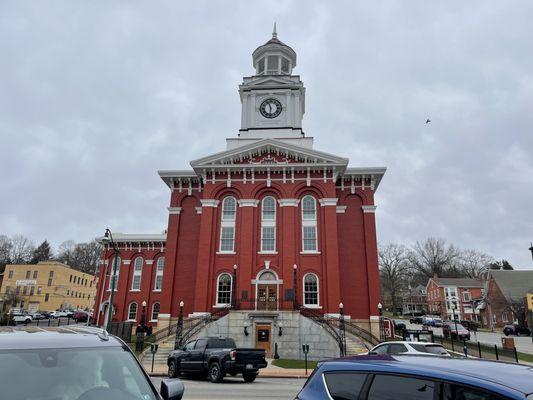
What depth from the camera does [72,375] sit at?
3.68 m

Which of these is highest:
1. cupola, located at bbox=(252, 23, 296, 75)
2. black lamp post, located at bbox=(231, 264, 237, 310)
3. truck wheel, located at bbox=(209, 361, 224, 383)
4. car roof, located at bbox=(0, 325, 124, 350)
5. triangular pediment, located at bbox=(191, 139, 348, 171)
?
cupola, located at bbox=(252, 23, 296, 75)

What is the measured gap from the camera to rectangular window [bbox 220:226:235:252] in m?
33.9

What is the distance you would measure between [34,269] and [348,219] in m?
69.5

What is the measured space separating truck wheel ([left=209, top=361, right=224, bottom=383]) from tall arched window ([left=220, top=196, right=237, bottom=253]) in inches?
680

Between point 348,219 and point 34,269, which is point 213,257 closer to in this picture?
point 348,219

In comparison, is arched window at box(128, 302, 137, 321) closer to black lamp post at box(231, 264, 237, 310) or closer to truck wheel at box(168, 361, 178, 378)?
black lamp post at box(231, 264, 237, 310)

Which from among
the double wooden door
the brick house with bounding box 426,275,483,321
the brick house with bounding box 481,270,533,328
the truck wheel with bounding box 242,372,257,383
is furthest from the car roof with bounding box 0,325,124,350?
the brick house with bounding box 426,275,483,321

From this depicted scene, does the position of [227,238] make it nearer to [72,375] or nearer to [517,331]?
[72,375]

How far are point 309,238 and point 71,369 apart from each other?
30430 millimetres

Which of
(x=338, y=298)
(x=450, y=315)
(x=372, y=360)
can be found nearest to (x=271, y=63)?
(x=338, y=298)

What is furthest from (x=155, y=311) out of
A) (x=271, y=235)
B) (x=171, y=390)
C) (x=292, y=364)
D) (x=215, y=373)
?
(x=171, y=390)

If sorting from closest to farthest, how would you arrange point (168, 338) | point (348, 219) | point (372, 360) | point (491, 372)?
1. point (491, 372)
2. point (372, 360)
3. point (168, 338)
4. point (348, 219)

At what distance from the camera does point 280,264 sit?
32.7 meters

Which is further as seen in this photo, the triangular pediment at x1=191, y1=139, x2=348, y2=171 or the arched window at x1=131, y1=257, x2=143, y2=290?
the arched window at x1=131, y1=257, x2=143, y2=290
